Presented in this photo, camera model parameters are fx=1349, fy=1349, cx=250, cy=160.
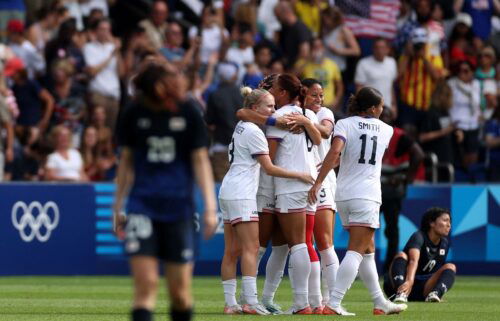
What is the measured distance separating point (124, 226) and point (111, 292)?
26.5ft

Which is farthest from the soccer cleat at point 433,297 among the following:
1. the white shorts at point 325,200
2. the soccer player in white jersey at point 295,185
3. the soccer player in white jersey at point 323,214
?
the soccer player in white jersey at point 295,185

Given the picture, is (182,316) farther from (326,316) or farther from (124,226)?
(326,316)

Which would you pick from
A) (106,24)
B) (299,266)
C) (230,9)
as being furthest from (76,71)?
(299,266)

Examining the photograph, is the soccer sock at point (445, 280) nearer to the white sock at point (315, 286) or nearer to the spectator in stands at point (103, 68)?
the white sock at point (315, 286)

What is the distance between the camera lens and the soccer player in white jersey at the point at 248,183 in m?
12.8

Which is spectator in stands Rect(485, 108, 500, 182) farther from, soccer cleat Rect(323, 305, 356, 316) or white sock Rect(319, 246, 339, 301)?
soccer cleat Rect(323, 305, 356, 316)

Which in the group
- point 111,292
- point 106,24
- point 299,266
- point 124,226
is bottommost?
point 111,292

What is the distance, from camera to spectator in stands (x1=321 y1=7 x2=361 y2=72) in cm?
2400

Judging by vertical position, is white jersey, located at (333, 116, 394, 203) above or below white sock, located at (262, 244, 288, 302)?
above

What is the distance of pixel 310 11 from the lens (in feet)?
82.0

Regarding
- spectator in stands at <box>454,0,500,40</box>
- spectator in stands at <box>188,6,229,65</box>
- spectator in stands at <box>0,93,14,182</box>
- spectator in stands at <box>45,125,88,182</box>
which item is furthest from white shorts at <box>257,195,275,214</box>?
spectator in stands at <box>454,0,500,40</box>

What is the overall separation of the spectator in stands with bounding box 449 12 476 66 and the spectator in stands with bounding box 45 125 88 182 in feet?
24.9

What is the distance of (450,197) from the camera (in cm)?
2062

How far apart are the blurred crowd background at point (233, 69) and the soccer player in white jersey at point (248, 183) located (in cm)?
822
